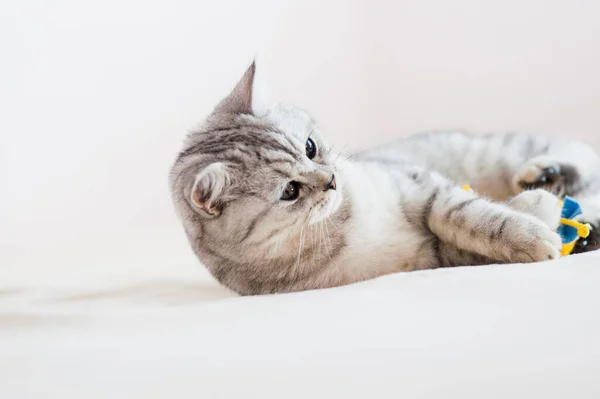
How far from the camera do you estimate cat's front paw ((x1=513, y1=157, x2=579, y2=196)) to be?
187cm

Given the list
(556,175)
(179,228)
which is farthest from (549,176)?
(179,228)

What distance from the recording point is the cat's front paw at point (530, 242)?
1.30 meters

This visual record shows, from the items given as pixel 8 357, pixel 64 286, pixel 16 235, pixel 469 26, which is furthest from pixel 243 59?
pixel 8 357

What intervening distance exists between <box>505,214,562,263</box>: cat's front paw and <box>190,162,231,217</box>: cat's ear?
0.63 metres

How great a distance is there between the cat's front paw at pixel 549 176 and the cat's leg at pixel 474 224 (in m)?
0.29

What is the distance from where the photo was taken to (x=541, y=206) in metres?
1.58

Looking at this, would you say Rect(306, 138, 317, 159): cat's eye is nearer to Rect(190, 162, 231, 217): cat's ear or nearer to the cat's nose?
the cat's nose

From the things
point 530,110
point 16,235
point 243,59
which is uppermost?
point 243,59

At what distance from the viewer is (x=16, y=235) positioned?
246 cm

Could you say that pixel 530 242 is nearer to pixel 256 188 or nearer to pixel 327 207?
pixel 327 207

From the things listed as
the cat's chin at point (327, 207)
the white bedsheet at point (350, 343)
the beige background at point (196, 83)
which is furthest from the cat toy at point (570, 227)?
the beige background at point (196, 83)

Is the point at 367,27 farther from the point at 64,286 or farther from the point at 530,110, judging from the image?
the point at 64,286

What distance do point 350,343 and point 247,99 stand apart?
0.93 m

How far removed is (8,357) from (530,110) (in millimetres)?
2611
